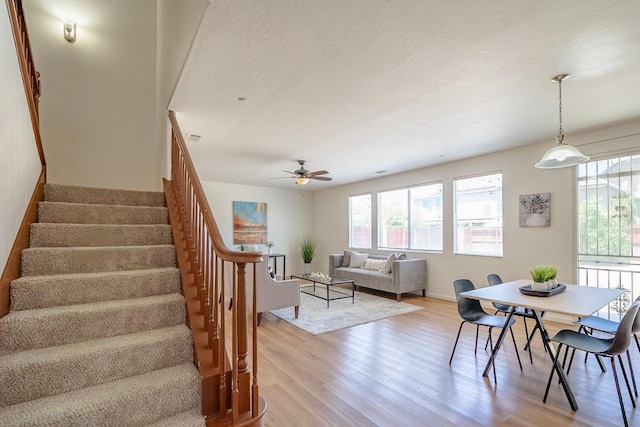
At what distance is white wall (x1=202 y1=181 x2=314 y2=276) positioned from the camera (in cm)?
757

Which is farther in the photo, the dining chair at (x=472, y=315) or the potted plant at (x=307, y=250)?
the potted plant at (x=307, y=250)

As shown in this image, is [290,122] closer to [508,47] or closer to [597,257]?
[508,47]

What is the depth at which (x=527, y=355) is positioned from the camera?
306 cm

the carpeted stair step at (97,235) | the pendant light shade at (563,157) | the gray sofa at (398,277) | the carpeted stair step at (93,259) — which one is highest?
the pendant light shade at (563,157)

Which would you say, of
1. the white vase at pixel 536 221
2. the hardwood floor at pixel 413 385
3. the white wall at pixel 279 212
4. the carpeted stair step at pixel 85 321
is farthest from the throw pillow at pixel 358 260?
the carpeted stair step at pixel 85 321

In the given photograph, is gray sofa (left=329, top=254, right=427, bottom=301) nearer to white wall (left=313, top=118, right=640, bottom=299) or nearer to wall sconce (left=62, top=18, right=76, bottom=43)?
white wall (left=313, top=118, right=640, bottom=299)

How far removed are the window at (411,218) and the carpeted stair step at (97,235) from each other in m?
4.79

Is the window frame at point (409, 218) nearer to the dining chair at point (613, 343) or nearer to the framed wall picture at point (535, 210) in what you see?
the framed wall picture at point (535, 210)

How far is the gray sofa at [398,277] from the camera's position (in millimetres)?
5461

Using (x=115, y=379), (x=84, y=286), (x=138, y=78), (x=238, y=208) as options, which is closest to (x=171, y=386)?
(x=115, y=379)

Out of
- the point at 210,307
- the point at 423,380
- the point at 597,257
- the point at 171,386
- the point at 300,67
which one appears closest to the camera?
the point at 171,386

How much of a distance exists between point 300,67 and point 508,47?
1486mm

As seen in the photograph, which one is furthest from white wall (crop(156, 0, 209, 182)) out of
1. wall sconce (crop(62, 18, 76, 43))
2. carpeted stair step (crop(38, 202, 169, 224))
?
wall sconce (crop(62, 18, 76, 43))

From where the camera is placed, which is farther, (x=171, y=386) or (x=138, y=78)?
(x=138, y=78)
